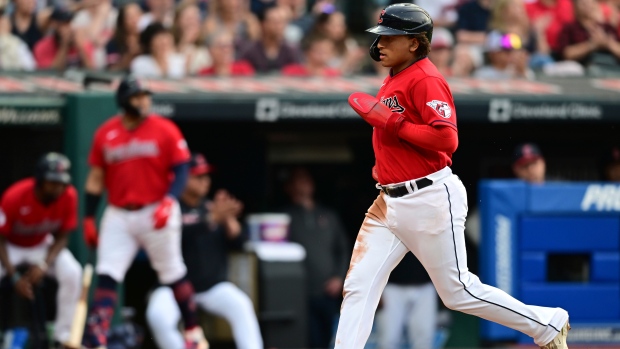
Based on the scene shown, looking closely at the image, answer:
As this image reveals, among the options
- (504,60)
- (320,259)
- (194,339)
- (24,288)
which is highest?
(504,60)

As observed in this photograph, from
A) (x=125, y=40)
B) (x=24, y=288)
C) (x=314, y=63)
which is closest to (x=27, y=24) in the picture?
(x=125, y=40)

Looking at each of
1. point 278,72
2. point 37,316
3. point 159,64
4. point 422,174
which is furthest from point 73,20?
point 422,174

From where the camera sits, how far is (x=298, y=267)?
9.24 m

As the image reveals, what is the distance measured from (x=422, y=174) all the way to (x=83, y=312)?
392cm

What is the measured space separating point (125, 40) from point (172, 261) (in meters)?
2.57

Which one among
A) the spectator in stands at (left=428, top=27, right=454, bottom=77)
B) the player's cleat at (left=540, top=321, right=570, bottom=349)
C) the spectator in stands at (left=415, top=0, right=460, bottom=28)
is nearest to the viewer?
the player's cleat at (left=540, top=321, right=570, bottom=349)

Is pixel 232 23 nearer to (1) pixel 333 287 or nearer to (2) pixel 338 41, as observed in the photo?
(2) pixel 338 41

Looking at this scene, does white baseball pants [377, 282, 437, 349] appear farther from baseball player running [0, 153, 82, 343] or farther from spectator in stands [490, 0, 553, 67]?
spectator in stands [490, 0, 553, 67]

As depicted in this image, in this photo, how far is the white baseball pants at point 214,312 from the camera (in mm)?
8391

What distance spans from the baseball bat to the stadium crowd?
1.82 meters

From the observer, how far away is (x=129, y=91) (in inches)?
306

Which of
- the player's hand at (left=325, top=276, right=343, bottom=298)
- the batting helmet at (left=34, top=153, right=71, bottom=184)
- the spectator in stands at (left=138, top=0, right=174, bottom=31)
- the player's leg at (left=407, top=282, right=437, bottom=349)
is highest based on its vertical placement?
the spectator in stands at (left=138, top=0, right=174, bottom=31)

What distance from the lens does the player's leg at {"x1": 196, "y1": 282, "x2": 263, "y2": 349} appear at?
27.7ft

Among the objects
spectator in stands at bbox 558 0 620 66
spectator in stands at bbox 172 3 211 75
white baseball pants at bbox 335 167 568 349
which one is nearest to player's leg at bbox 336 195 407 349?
white baseball pants at bbox 335 167 568 349
